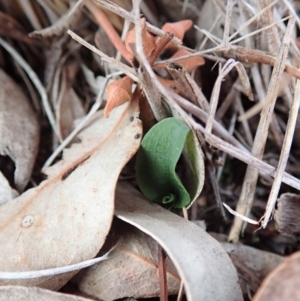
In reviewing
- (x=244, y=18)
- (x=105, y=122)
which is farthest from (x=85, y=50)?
(x=244, y=18)

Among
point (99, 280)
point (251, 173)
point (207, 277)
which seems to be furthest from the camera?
point (251, 173)

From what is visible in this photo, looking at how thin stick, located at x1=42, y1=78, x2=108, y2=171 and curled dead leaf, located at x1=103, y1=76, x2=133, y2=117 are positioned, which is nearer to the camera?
curled dead leaf, located at x1=103, y1=76, x2=133, y2=117

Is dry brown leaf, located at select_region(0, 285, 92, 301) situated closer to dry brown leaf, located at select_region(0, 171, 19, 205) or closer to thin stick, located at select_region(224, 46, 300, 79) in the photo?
dry brown leaf, located at select_region(0, 171, 19, 205)

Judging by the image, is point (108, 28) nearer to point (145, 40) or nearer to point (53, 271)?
point (145, 40)

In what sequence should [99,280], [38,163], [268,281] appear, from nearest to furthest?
1. [268,281]
2. [99,280]
3. [38,163]

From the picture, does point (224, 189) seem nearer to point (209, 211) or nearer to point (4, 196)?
point (209, 211)

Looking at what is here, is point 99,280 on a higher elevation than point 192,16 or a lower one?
lower

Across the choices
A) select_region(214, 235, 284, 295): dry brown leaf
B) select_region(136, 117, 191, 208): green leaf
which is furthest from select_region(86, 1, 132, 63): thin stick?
select_region(214, 235, 284, 295): dry brown leaf

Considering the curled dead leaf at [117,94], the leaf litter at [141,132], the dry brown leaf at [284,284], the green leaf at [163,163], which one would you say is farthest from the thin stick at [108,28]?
the dry brown leaf at [284,284]
